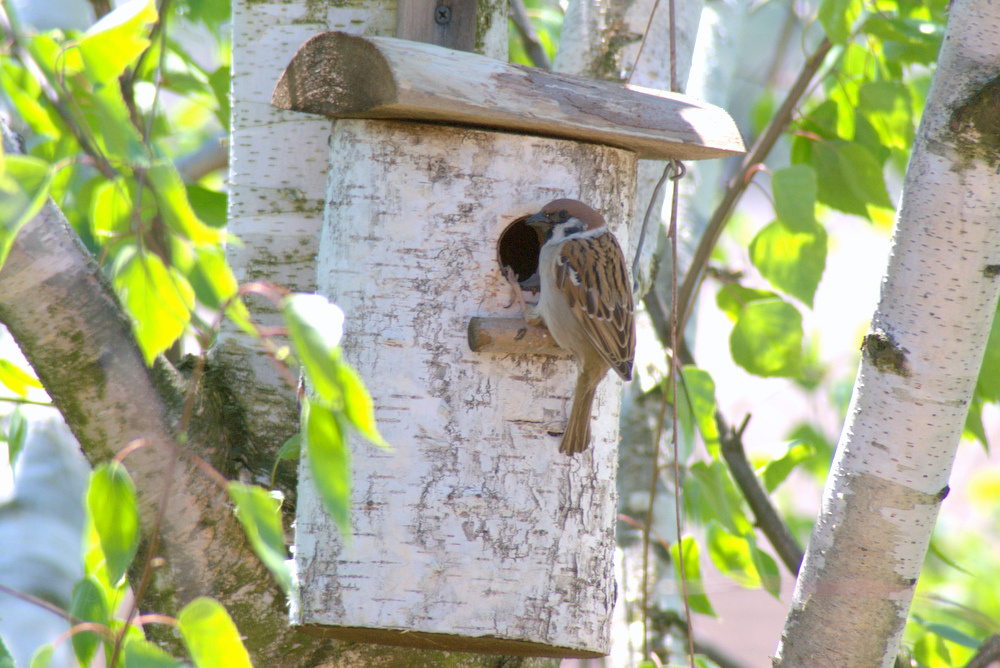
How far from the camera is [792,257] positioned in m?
2.54

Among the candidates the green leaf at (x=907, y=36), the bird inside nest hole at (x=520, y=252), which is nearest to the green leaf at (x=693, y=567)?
the bird inside nest hole at (x=520, y=252)

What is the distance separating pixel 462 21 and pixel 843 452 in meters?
1.32

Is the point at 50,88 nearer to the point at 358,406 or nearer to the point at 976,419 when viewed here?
the point at 358,406

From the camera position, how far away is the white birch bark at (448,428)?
194 cm

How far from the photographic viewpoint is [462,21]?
89.7 inches

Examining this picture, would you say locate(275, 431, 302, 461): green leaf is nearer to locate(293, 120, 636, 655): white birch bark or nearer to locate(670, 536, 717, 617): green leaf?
locate(293, 120, 636, 655): white birch bark

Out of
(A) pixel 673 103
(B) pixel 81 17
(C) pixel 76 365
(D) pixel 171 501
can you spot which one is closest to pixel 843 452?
(A) pixel 673 103

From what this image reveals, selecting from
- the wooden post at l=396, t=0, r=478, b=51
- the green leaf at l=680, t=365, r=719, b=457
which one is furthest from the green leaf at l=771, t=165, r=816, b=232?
the wooden post at l=396, t=0, r=478, b=51

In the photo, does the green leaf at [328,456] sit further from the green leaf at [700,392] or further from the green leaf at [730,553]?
the green leaf at [730,553]

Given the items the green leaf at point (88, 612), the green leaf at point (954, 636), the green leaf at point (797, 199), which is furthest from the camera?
the green leaf at point (797, 199)

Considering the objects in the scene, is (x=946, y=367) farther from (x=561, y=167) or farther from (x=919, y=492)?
(x=561, y=167)

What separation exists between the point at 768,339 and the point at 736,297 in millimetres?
198

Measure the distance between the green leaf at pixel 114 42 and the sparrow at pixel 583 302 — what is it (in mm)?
1096

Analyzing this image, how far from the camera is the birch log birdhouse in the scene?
1931mm
